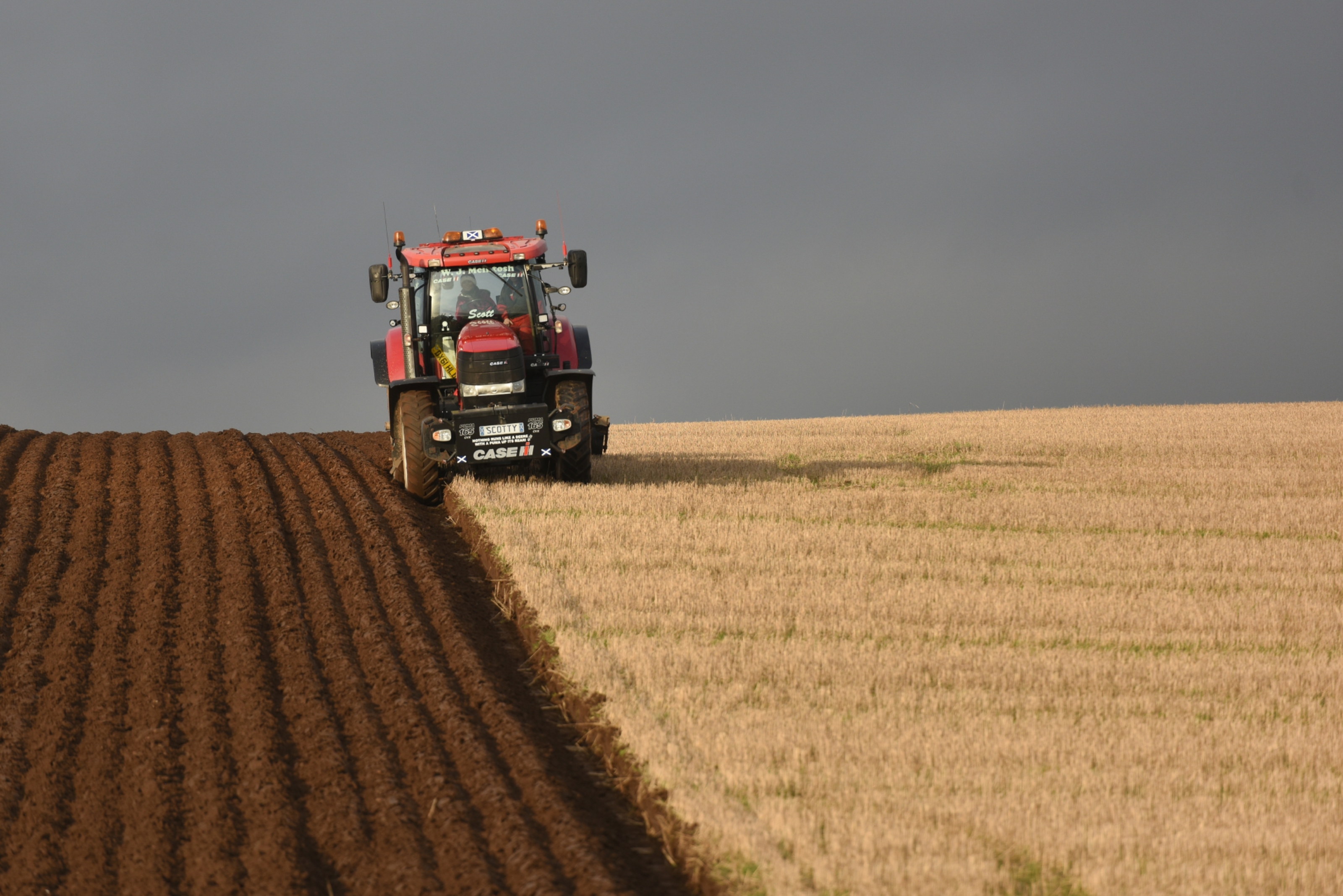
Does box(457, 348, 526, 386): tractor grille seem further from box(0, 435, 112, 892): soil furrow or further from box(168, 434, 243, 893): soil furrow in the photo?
box(0, 435, 112, 892): soil furrow

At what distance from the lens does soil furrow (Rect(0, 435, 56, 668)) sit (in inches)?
370

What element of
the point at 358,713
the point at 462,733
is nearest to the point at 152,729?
the point at 358,713

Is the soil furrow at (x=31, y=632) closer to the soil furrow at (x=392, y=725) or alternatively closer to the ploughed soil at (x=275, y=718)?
the ploughed soil at (x=275, y=718)

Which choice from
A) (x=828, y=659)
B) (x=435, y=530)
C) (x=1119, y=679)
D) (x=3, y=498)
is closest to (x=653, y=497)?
(x=435, y=530)

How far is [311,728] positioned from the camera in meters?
7.25

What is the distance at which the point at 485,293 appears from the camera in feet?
44.3

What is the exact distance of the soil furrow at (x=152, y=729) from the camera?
5777 millimetres

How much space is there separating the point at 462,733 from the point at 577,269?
22.9 feet

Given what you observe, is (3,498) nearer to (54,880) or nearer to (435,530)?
(435,530)

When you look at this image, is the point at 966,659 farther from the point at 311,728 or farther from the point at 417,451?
the point at 417,451

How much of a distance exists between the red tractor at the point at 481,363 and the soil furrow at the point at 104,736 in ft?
10.1

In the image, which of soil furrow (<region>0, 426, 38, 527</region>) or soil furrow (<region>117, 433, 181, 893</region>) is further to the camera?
soil furrow (<region>0, 426, 38, 527</region>)

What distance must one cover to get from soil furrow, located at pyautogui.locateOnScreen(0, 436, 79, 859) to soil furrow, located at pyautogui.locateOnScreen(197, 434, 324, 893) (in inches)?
45.6

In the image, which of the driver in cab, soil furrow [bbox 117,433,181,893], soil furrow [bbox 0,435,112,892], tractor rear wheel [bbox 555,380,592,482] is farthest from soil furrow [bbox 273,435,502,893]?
the driver in cab
